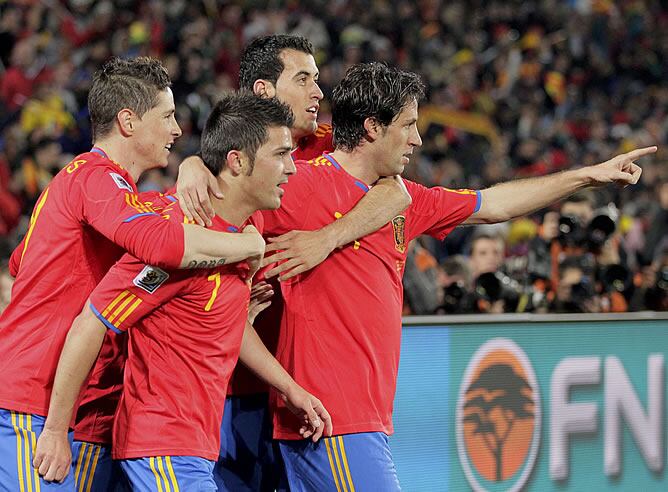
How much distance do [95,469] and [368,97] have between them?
1.52 metres

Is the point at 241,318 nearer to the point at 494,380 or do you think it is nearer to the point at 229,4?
the point at 494,380

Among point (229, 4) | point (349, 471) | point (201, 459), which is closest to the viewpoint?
point (201, 459)

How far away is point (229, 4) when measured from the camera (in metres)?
13.7

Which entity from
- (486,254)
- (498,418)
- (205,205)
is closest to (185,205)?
(205,205)

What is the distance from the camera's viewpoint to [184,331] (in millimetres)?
3088

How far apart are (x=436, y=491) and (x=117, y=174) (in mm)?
2150

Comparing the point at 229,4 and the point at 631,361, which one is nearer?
the point at 631,361

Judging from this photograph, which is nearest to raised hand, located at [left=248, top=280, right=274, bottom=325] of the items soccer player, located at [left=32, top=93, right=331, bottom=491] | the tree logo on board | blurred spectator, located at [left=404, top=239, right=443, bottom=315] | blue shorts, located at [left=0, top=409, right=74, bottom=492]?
soccer player, located at [left=32, top=93, right=331, bottom=491]

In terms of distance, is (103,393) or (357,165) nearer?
(103,393)

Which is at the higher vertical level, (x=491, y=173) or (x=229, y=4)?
(x=229, y=4)

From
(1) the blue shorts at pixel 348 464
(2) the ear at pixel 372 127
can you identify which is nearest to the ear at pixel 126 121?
(2) the ear at pixel 372 127

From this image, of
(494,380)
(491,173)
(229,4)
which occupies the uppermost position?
(229,4)

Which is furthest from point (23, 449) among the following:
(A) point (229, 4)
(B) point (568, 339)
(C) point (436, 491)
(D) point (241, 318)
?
(A) point (229, 4)

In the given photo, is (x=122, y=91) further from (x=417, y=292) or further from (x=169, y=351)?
(x=417, y=292)
